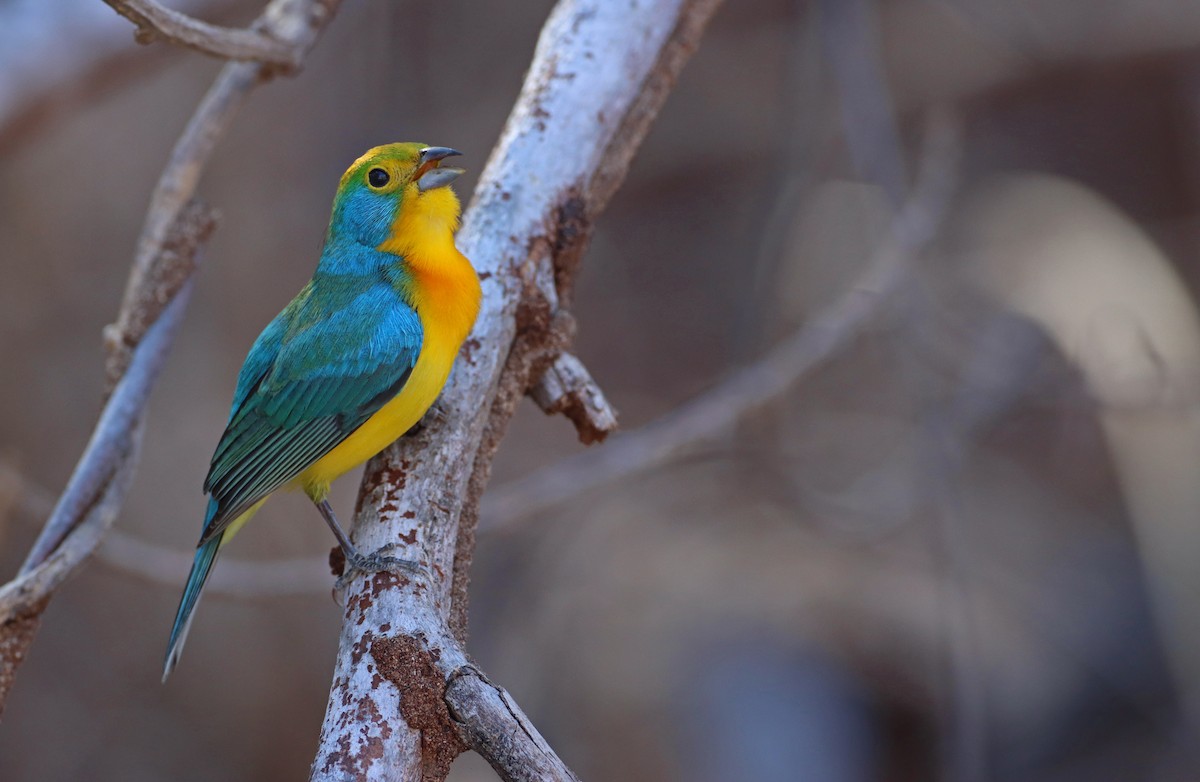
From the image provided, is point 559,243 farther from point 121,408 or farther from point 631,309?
point 631,309

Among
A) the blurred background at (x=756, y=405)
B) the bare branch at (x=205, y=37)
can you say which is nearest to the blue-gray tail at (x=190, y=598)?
the blurred background at (x=756, y=405)

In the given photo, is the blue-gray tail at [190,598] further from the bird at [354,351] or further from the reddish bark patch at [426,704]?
the reddish bark patch at [426,704]

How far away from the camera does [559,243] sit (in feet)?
10.2

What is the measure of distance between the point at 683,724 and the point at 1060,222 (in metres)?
3.61

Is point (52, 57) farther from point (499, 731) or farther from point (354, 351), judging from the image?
point (499, 731)

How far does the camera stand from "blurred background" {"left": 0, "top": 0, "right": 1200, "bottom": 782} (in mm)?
5355

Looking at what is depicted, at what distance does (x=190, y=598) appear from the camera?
3.05 metres

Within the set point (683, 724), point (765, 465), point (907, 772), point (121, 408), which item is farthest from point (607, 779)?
point (121, 408)

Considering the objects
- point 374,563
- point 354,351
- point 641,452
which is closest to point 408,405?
point 354,351

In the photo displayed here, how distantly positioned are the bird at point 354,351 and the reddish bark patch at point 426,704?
23.4 inches

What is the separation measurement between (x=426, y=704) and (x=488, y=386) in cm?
100

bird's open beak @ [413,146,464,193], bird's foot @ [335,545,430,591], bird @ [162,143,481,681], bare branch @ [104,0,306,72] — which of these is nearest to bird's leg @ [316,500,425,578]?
bird's foot @ [335,545,430,591]

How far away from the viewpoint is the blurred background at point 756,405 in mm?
5355

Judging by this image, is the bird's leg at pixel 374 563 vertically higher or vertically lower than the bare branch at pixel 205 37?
lower
